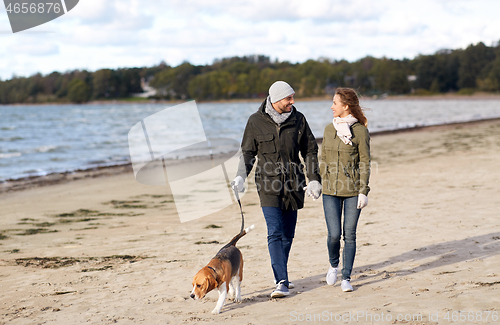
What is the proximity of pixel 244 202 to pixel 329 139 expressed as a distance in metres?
5.17

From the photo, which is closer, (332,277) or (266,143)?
(266,143)

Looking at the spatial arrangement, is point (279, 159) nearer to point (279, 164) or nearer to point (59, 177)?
point (279, 164)

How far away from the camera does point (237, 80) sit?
125312 millimetres

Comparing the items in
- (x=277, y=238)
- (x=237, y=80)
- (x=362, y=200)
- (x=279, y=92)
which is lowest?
(x=277, y=238)

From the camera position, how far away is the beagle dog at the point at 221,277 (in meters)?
3.58

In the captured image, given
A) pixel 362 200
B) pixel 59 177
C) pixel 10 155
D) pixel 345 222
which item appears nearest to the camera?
pixel 362 200

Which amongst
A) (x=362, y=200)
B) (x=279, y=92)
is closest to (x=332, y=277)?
(x=362, y=200)

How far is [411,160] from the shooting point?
14.2m

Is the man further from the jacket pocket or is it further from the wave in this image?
the wave

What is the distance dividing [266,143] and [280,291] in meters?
1.30

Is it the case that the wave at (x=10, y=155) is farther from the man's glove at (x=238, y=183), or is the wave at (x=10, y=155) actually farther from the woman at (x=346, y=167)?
the woman at (x=346, y=167)

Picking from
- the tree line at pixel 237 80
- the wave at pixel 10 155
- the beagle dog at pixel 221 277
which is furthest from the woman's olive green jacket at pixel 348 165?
the tree line at pixel 237 80

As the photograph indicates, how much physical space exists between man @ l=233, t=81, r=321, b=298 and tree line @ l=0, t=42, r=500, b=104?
112 metres

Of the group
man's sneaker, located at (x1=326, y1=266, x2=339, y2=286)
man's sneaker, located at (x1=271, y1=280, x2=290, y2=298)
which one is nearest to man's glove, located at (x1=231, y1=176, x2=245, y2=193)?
man's sneaker, located at (x1=271, y1=280, x2=290, y2=298)
